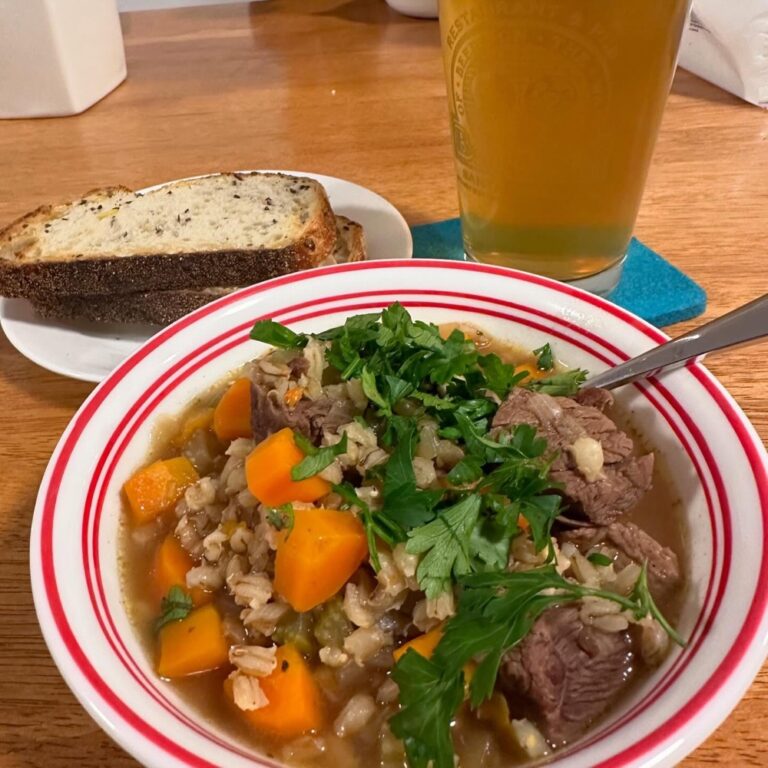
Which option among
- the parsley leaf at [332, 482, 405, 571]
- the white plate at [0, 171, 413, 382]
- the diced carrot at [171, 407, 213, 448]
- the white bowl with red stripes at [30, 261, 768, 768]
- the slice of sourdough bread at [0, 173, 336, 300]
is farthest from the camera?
the slice of sourdough bread at [0, 173, 336, 300]

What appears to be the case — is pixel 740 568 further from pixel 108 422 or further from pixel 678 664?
Result: pixel 108 422

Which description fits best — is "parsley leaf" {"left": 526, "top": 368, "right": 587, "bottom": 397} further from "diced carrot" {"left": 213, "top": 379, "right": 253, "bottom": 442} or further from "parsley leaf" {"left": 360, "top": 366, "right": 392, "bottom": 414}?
"diced carrot" {"left": 213, "top": 379, "right": 253, "bottom": 442}

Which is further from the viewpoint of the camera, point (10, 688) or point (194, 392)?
point (194, 392)

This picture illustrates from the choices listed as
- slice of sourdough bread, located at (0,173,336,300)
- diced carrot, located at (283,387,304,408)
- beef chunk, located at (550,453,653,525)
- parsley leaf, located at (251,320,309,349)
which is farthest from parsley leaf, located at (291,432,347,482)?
slice of sourdough bread, located at (0,173,336,300)

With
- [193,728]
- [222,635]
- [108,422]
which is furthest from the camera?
[108,422]

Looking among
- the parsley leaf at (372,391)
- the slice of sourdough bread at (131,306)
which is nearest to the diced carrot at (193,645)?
the parsley leaf at (372,391)

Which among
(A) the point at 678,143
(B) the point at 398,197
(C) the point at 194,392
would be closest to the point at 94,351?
(C) the point at 194,392
